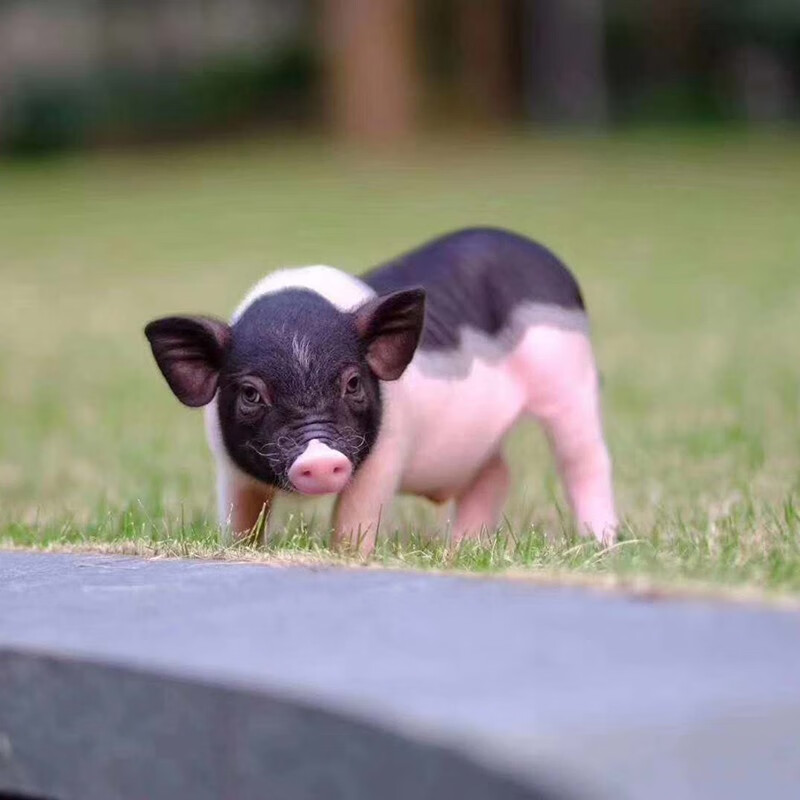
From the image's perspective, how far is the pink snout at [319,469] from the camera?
14.6ft

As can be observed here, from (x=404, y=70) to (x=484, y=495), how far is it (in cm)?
2004

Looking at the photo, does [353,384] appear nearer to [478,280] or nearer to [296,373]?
[296,373]

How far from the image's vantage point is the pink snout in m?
4.46

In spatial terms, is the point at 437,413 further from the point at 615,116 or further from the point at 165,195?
the point at 615,116

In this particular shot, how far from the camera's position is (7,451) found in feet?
26.0

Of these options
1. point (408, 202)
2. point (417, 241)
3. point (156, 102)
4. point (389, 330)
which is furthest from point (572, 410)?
point (156, 102)

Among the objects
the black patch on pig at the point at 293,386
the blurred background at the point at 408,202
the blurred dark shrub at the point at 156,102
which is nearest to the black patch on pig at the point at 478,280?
the black patch on pig at the point at 293,386

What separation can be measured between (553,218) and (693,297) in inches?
218

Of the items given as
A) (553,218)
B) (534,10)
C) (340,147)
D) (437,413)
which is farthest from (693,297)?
(534,10)

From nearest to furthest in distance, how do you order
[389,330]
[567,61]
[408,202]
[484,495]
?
[389,330], [484,495], [408,202], [567,61]

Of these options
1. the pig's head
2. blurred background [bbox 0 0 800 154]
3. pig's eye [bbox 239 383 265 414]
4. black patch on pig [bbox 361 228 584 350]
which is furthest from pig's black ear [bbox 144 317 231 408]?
blurred background [bbox 0 0 800 154]

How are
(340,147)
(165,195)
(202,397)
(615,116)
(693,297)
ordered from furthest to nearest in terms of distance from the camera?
(615,116)
(340,147)
(165,195)
(693,297)
(202,397)

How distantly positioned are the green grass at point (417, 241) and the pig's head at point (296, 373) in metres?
0.23

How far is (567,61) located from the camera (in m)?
31.2
